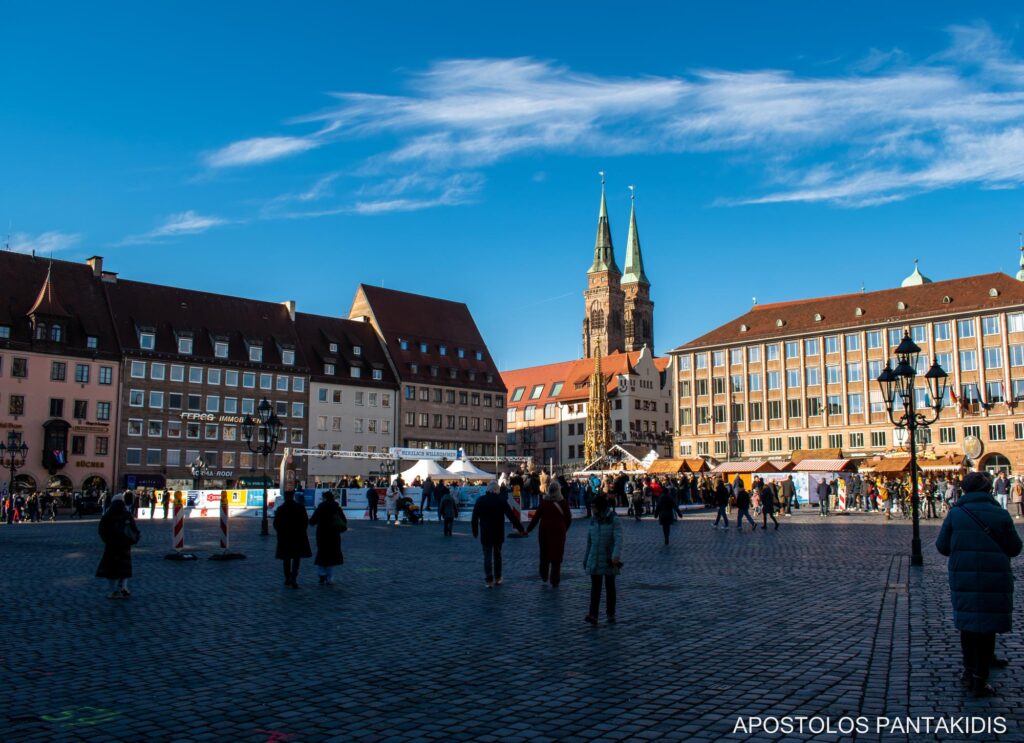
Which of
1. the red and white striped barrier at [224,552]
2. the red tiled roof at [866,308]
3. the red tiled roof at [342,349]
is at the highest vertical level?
the red tiled roof at [866,308]

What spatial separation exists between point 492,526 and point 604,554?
449 cm

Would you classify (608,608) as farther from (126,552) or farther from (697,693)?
(126,552)

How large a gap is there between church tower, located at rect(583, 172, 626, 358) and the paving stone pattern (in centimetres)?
13010

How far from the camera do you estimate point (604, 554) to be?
37.0ft

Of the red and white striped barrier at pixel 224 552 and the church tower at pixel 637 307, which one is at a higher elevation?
the church tower at pixel 637 307

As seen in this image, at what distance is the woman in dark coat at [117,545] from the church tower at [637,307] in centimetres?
13575

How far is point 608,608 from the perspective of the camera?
11.4m

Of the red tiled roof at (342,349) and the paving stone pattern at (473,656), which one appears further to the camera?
the red tiled roof at (342,349)

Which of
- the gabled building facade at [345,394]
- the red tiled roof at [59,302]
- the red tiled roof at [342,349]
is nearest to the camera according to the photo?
the red tiled roof at [59,302]

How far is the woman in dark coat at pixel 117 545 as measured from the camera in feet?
46.5

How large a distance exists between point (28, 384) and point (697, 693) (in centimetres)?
6624

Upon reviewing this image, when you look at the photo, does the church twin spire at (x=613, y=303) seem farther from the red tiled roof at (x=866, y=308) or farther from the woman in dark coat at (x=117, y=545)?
the woman in dark coat at (x=117, y=545)

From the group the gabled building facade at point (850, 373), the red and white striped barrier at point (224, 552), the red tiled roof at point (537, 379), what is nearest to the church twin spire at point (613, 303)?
the red tiled roof at point (537, 379)

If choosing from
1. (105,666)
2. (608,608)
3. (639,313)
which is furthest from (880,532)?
(639,313)
